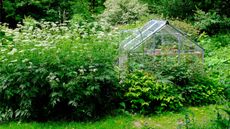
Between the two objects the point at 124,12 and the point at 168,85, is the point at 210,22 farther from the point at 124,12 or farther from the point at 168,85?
the point at 168,85

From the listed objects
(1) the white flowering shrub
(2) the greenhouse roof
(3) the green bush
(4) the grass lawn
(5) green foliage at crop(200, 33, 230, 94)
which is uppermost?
(1) the white flowering shrub

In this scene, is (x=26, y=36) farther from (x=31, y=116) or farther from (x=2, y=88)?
(x=31, y=116)

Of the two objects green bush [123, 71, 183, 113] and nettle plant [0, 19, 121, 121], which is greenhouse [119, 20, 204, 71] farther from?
nettle plant [0, 19, 121, 121]

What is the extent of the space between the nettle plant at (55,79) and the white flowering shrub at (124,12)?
10070mm

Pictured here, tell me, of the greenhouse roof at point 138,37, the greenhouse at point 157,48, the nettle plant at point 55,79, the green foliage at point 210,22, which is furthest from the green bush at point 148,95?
the green foliage at point 210,22

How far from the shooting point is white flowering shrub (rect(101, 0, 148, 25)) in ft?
57.1

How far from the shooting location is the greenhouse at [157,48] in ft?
27.9

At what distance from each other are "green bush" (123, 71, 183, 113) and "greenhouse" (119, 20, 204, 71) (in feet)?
2.00

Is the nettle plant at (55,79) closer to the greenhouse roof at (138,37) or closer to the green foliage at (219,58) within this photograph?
the greenhouse roof at (138,37)

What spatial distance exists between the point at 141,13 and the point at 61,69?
427 inches

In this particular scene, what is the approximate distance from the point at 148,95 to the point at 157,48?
191 cm

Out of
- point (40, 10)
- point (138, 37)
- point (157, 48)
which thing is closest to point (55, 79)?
point (138, 37)

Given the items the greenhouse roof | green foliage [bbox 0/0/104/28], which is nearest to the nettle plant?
the greenhouse roof

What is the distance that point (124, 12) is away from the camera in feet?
57.8
